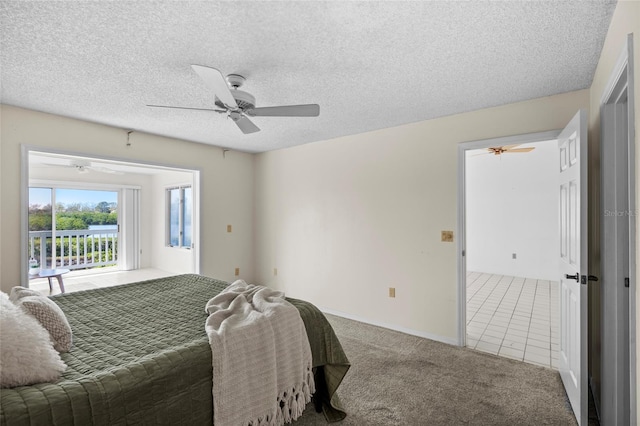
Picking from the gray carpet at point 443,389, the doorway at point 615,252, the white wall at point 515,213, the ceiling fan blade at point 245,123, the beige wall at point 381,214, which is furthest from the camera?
the white wall at point 515,213

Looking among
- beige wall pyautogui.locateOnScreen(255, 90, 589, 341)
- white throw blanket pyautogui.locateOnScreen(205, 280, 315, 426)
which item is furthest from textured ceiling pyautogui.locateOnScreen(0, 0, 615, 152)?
white throw blanket pyautogui.locateOnScreen(205, 280, 315, 426)

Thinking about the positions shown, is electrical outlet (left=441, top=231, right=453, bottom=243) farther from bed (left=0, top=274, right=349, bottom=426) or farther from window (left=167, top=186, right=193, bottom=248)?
window (left=167, top=186, right=193, bottom=248)

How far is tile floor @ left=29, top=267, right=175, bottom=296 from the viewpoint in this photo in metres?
5.40

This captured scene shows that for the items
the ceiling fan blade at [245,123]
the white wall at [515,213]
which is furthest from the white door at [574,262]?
the white wall at [515,213]

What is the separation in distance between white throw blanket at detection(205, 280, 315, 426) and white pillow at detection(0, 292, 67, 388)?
63cm

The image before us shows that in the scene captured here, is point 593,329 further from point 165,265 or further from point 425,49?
point 165,265

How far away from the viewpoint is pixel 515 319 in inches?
150

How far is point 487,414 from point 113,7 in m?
3.20

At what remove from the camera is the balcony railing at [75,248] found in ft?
19.9

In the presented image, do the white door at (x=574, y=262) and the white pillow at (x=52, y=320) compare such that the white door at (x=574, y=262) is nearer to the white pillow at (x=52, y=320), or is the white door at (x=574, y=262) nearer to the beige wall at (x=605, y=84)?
the beige wall at (x=605, y=84)

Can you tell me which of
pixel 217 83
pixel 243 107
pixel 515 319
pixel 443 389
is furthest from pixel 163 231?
pixel 515 319

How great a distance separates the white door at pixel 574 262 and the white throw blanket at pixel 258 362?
169 cm

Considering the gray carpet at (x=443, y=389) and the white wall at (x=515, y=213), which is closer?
the gray carpet at (x=443, y=389)

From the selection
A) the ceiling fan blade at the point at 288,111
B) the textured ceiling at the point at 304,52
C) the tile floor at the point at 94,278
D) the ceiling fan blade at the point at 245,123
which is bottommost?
the tile floor at the point at 94,278
